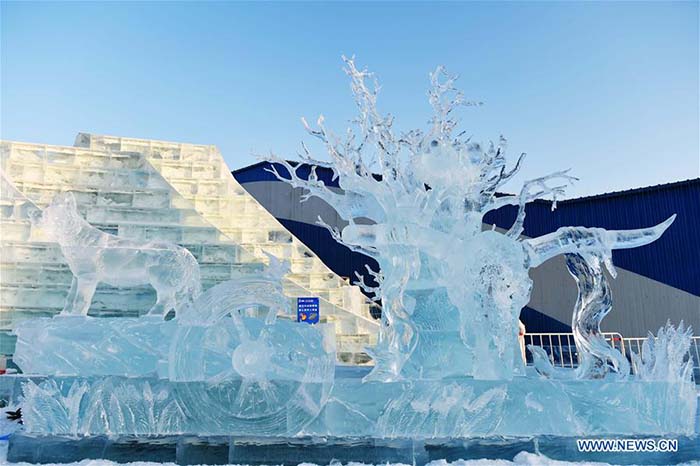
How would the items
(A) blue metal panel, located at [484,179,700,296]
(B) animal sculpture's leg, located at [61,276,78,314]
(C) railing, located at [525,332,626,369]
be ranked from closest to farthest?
(B) animal sculpture's leg, located at [61,276,78,314] < (C) railing, located at [525,332,626,369] < (A) blue metal panel, located at [484,179,700,296]

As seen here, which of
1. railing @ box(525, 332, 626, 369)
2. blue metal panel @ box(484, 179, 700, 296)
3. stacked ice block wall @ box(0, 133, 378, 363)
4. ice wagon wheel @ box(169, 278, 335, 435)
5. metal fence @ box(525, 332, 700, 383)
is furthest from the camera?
blue metal panel @ box(484, 179, 700, 296)

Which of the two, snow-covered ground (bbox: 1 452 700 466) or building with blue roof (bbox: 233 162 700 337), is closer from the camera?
snow-covered ground (bbox: 1 452 700 466)

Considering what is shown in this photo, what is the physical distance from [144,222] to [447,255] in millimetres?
8474

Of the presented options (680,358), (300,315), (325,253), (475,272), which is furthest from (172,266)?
(325,253)

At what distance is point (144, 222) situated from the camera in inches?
446

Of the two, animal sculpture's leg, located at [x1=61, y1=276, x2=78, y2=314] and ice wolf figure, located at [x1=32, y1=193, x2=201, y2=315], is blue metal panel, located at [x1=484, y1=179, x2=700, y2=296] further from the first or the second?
animal sculpture's leg, located at [x1=61, y1=276, x2=78, y2=314]

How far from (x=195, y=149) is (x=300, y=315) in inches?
200

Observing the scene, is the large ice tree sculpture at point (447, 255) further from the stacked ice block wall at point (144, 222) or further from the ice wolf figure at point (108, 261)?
the stacked ice block wall at point (144, 222)

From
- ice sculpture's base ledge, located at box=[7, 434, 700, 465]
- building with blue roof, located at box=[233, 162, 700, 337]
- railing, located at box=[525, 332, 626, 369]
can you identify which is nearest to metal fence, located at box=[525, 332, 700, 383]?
railing, located at box=[525, 332, 626, 369]

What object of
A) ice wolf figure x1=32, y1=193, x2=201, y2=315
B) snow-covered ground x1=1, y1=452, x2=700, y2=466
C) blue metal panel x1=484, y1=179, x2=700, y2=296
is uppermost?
blue metal panel x1=484, y1=179, x2=700, y2=296

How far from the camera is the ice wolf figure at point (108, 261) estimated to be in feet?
16.8

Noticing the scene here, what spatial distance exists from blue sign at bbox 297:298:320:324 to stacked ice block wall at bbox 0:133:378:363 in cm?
51

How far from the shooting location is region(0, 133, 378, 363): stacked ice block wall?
10102mm

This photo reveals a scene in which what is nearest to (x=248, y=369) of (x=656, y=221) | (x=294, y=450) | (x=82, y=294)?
(x=294, y=450)
